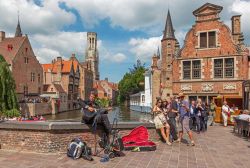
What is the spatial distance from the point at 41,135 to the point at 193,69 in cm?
2032

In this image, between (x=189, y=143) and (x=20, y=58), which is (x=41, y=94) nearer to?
(x=20, y=58)

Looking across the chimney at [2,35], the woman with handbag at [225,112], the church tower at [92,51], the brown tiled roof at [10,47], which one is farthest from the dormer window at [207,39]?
the church tower at [92,51]

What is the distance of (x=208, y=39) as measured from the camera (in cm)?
2488

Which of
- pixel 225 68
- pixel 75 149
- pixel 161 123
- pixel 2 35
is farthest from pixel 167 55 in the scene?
pixel 2 35

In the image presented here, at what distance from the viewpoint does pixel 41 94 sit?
51.8 m

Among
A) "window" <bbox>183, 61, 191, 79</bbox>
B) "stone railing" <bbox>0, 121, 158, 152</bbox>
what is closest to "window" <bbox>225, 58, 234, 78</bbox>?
"window" <bbox>183, 61, 191, 79</bbox>

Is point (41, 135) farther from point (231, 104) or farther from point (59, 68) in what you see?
point (59, 68)

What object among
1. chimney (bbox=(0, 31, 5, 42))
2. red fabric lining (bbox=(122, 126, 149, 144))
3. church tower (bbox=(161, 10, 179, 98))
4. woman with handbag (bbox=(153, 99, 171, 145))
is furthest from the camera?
chimney (bbox=(0, 31, 5, 42))

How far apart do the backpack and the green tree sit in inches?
718

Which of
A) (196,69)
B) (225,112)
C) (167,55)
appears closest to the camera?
(225,112)

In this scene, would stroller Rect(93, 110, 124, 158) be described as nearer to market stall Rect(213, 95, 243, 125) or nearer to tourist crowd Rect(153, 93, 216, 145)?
tourist crowd Rect(153, 93, 216, 145)

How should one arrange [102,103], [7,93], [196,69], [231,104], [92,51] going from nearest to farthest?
1. [231,104]
2. [7,93]
3. [196,69]
4. [102,103]
5. [92,51]

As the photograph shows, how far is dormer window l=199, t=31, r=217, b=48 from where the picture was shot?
24.8 m

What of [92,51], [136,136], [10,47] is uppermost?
[92,51]
